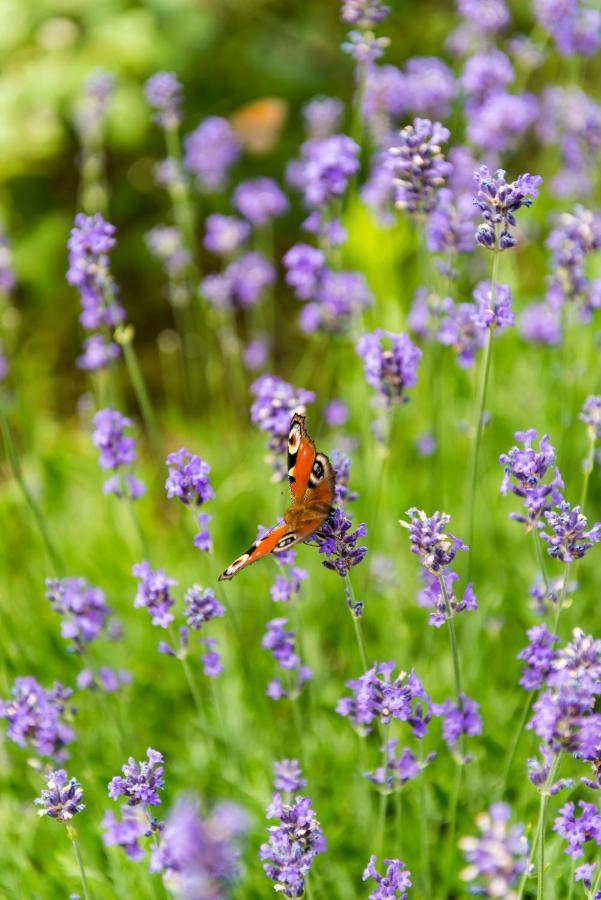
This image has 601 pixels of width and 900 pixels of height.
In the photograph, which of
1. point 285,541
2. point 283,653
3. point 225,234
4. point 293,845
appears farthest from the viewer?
point 225,234

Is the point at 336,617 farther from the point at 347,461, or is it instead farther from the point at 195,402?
the point at 195,402

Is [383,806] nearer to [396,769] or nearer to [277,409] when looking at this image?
[396,769]

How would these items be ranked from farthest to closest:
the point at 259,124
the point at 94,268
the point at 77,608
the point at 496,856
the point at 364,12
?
the point at 259,124, the point at 364,12, the point at 77,608, the point at 94,268, the point at 496,856

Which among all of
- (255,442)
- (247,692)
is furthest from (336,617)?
(255,442)

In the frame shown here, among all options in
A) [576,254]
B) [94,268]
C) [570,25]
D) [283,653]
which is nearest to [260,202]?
[570,25]

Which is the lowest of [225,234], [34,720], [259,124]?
[34,720]

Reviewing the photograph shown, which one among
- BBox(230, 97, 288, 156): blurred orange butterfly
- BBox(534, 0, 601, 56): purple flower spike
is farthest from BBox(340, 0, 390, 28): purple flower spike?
BBox(230, 97, 288, 156): blurred orange butterfly

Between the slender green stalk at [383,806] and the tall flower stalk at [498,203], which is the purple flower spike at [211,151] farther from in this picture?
the slender green stalk at [383,806]

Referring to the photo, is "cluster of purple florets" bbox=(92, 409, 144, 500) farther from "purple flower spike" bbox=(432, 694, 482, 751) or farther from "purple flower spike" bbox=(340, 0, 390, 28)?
"purple flower spike" bbox=(340, 0, 390, 28)
